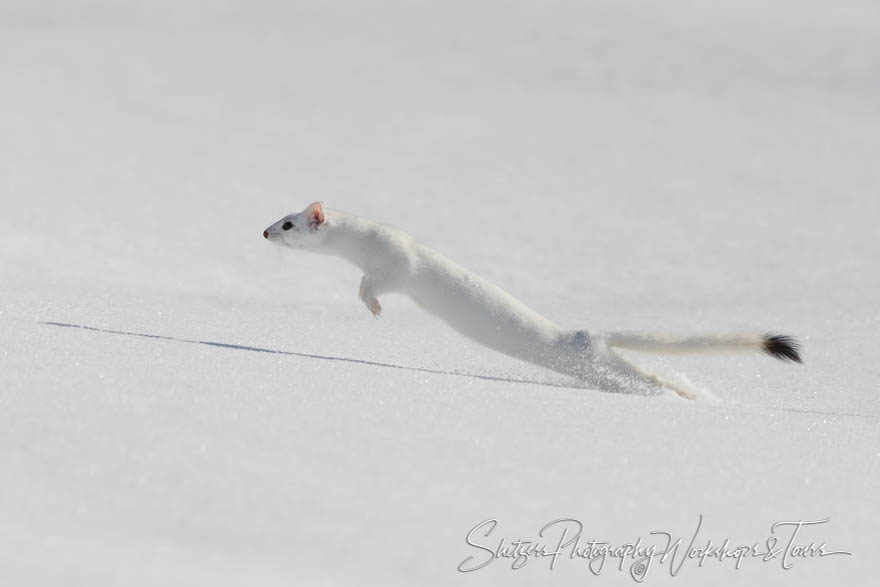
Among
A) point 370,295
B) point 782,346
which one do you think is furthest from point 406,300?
point 782,346

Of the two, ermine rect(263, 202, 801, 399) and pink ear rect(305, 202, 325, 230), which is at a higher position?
pink ear rect(305, 202, 325, 230)

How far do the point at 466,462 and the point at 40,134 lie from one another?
28.0 feet

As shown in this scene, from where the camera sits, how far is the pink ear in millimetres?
4887

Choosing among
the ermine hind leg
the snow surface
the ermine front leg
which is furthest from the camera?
the ermine front leg

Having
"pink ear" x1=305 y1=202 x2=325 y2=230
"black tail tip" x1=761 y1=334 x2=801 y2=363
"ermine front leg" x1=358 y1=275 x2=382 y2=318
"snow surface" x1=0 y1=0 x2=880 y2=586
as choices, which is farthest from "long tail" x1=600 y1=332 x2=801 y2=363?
"pink ear" x1=305 y1=202 x2=325 y2=230

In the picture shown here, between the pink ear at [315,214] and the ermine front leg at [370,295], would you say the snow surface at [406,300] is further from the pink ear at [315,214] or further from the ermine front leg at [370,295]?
the pink ear at [315,214]

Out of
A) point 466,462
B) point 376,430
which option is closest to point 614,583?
point 466,462

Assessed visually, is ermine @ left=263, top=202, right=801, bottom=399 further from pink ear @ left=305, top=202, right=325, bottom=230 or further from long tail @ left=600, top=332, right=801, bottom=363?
pink ear @ left=305, top=202, right=325, bottom=230

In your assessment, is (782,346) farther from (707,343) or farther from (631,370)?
(631,370)

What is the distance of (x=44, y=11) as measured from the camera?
1359cm

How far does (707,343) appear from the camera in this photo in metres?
4.47

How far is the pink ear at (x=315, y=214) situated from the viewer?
16.0 ft

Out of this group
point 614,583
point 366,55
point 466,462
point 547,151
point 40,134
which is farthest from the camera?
point 366,55

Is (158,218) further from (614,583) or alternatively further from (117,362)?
(614,583)
